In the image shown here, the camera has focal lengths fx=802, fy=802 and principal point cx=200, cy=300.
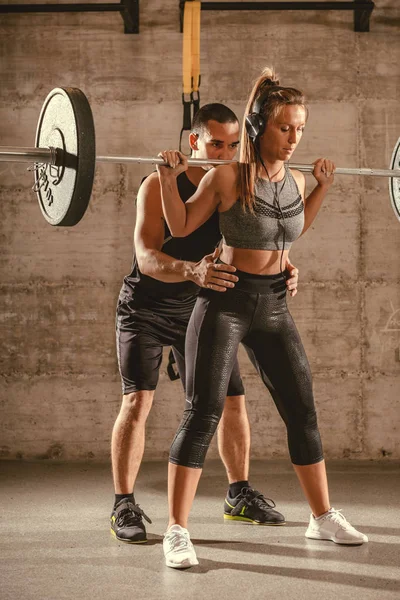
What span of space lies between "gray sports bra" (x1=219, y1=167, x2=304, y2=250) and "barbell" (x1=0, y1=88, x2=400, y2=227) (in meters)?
0.15

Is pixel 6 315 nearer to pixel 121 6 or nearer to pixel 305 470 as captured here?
pixel 121 6

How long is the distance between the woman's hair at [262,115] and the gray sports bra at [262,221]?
3 cm

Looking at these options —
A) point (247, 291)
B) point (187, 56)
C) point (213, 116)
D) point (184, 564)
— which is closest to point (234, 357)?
point (247, 291)

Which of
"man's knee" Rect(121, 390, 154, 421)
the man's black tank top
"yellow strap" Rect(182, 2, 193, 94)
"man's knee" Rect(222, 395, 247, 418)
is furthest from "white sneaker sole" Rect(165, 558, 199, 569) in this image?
"yellow strap" Rect(182, 2, 193, 94)

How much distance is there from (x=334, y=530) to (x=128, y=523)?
708 millimetres

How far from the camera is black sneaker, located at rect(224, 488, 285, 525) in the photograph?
2979 millimetres

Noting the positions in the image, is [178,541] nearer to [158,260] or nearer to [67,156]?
[158,260]

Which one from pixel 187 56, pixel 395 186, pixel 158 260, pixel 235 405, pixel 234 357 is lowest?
pixel 235 405

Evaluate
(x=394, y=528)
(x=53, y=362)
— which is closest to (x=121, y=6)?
(x=53, y=362)

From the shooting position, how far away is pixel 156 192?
2.80m

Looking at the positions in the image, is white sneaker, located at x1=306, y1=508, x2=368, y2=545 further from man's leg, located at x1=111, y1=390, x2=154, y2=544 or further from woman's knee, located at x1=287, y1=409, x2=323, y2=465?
man's leg, located at x1=111, y1=390, x2=154, y2=544

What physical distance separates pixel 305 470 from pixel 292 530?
35 centimetres

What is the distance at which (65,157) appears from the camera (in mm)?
2410

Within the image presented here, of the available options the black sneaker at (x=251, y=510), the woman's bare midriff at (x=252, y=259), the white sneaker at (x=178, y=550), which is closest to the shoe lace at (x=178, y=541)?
the white sneaker at (x=178, y=550)
